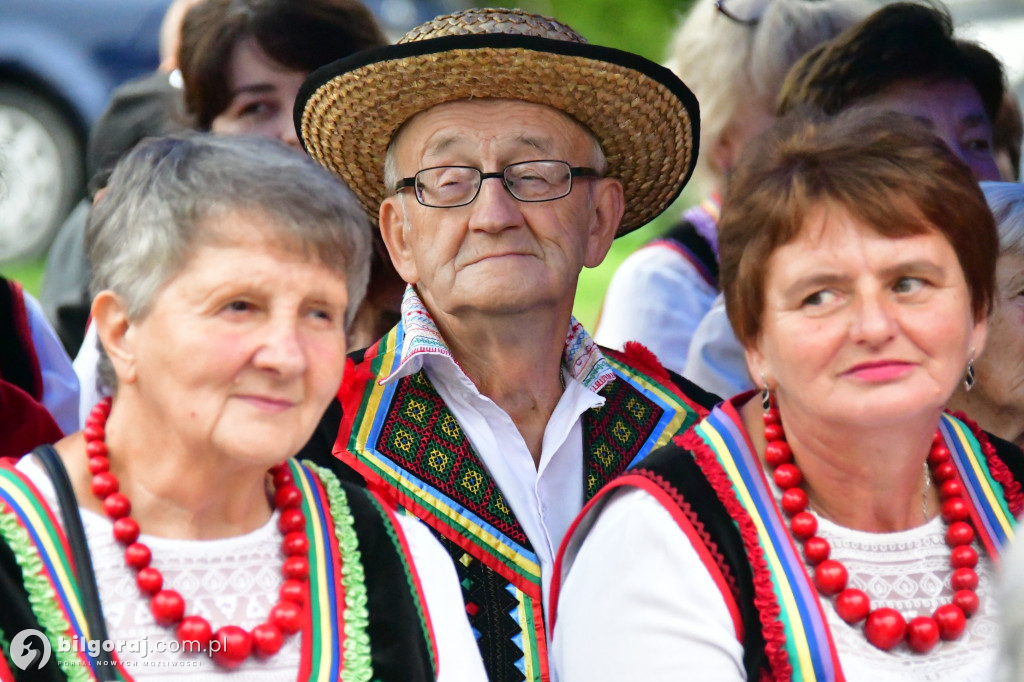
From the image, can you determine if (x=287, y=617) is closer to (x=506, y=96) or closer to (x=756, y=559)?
(x=756, y=559)

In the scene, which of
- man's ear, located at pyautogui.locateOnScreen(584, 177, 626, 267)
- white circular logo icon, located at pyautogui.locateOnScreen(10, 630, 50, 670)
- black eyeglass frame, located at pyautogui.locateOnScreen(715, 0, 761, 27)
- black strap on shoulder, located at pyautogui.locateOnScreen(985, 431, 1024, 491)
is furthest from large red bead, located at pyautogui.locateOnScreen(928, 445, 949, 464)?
black eyeglass frame, located at pyautogui.locateOnScreen(715, 0, 761, 27)

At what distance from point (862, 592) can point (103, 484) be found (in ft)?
4.10

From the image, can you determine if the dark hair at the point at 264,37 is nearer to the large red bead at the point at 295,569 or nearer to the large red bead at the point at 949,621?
the large red bead at the point at 295,569

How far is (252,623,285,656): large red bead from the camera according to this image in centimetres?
200

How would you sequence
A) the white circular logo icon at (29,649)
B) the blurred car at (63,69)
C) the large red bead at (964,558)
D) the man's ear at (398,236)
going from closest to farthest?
the white circular logo icon at (29,649)
the large red bead at (964,558)
the man's ear at (398,236)
the blurred car at (63,69)

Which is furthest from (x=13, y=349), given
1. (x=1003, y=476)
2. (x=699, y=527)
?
(x=1003, y=476)

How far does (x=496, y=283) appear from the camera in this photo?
2834mm

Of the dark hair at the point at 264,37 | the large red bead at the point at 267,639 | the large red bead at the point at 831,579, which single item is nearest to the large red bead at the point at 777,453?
the large red bead at the point at 831,579

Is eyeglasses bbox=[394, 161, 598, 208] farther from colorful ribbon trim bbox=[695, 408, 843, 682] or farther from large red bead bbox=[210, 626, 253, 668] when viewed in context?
large red bead bbox=[210, 626, 253, 668]

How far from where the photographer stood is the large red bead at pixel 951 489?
2.51 metres

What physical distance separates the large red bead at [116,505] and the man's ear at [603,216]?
4.48ft

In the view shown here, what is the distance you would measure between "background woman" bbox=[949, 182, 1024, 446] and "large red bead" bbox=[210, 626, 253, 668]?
1.83m

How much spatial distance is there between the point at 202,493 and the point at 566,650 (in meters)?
0.66

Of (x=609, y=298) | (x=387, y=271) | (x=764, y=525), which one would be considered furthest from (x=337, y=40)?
(x=764, y=525)
